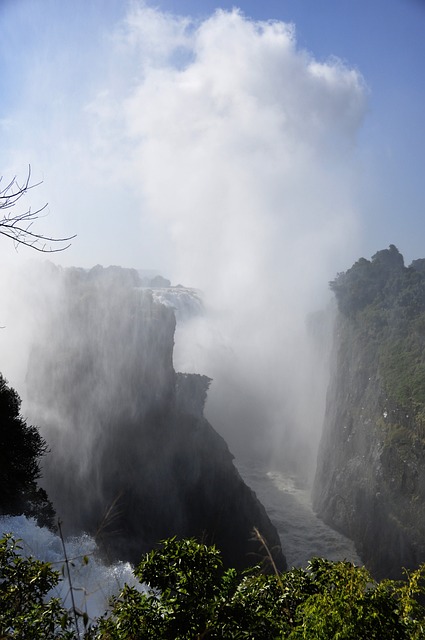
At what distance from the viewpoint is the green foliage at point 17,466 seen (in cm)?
1461

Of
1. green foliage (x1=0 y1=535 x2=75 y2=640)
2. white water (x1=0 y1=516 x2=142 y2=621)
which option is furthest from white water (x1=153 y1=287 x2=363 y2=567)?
green foliage (x1=0 y1=535 x2=75 y2=640)

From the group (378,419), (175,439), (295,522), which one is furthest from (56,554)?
(295,522)

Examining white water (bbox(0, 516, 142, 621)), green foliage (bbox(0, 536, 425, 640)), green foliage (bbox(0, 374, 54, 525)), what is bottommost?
white water (bbox(0, 516, 142, 621))

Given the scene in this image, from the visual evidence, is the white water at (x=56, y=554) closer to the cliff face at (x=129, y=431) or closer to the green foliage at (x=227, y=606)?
the green foliage at (x=227, y=606)

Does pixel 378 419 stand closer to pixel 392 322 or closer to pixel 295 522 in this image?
pixel 392 322

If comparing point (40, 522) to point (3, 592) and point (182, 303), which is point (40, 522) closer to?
point (3, 592)

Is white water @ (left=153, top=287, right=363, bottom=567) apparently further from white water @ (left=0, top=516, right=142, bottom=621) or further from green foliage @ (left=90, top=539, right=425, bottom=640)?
green foliage @ (left=90, top=539, right=425, bottom=640)

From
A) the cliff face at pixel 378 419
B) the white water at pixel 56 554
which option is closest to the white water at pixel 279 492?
the cliff face at pixel 378 419

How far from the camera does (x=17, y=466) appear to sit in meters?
16.1

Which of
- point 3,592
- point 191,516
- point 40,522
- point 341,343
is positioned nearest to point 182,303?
point 341,343

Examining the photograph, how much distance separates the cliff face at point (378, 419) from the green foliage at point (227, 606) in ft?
88.2

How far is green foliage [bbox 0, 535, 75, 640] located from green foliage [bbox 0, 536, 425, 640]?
1cm

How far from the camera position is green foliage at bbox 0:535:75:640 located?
16.1ft

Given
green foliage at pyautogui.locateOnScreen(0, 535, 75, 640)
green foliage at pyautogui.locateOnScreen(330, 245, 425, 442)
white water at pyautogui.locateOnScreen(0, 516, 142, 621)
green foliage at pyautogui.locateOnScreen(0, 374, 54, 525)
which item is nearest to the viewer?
green foliage at pyautogui.locateOnScreen(0, 535, 75, 640)
